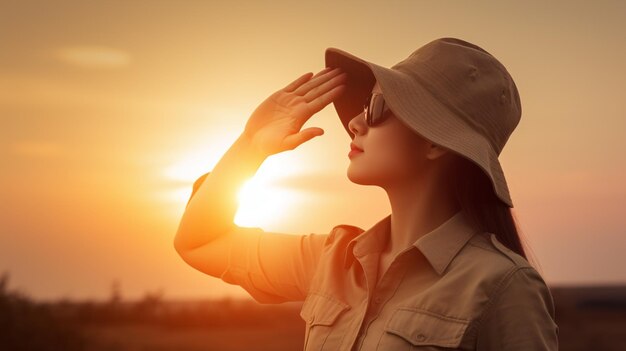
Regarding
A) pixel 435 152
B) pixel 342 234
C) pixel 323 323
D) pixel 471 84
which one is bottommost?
pixel 323 323

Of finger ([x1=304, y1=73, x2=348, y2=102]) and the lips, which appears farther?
finger ([x1=304, y1=73, x2=348, y2=102])

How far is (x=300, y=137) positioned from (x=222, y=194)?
48 cm

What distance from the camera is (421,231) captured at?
9.26 ft

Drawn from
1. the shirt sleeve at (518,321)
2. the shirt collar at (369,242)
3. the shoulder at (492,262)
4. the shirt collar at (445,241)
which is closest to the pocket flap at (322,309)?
the shirt collar at (369,242)

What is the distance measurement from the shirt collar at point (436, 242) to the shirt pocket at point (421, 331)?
195mm

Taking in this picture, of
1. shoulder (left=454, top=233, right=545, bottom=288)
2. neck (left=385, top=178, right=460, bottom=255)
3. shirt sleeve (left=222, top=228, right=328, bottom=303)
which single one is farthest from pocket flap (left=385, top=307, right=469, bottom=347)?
shirt sleeve (left=222, top=228, right=328, bottom=303)

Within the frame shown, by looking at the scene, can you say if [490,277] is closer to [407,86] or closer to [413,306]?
[413,306]

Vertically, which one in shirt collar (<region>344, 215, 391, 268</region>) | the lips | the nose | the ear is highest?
the nose

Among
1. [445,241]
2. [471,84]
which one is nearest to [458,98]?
[471,84]

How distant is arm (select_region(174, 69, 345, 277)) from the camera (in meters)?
3.23

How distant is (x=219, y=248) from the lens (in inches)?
132

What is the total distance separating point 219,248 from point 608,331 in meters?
27.8

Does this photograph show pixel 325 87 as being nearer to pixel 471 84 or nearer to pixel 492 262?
pixel 471 84

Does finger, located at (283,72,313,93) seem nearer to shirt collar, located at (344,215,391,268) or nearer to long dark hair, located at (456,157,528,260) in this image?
shirt collar, located at (344,215,391,268)
